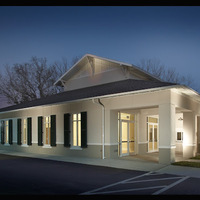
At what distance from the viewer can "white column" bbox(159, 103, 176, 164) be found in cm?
1219

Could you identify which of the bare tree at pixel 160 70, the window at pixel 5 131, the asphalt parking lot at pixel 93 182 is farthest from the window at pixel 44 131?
the bare tree at pixel 160 70

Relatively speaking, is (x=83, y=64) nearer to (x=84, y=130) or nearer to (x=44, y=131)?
(x=44, y=131)

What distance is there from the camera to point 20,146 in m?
20.8

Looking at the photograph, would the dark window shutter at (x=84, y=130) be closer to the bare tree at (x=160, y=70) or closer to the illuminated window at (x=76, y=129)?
the illuminated window at (x=76, y=129)

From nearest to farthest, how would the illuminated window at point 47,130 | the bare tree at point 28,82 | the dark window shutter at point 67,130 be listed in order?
the dark window shutter at point 67,130 → the illuminated window at point 47,130 → the bare tree at point 28,82

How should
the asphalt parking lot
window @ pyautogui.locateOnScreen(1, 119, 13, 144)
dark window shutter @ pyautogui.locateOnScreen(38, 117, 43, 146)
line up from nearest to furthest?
1. the asphalt parking lot
2. dark window shutter @ pyautogui.locateOnScreen(38, 117, 43, 146)
3. window @ pyautogui.locateOnScreen(1, 119, 13, 144)

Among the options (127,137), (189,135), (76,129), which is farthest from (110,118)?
(189,135)

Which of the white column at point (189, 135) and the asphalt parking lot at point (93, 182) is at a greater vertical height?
the white column at point (189, 135)

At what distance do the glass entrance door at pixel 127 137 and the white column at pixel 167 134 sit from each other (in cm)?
354

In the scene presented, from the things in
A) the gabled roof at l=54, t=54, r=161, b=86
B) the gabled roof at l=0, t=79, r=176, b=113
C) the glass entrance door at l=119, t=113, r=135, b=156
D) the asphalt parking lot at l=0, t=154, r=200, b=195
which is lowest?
the asphalt parking lot at l=0, t=154, r=200, b=195

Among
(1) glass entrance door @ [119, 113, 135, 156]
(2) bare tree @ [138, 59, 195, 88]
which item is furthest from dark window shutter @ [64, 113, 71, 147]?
(2) bare tree @ [138, 59, 195, 88]

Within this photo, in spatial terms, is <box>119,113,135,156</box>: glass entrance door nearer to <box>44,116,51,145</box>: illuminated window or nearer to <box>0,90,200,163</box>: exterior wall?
<box>0,90,200,163</box>: exterior wall

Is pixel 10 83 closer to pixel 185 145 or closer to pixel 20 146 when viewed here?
pixel 20 146

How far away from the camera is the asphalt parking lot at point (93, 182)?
7.27 m
